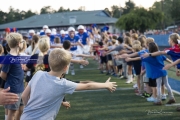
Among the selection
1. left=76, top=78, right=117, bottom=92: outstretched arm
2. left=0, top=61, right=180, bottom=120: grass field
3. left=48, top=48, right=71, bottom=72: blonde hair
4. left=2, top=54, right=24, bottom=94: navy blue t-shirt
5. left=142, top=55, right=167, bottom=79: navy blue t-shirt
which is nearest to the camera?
left=48, top=48, right=71, bottom=72: blonde hair

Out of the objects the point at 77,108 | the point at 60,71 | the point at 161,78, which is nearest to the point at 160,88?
the point at 161,78

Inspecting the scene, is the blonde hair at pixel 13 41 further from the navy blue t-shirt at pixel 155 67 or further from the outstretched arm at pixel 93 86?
the navy blue t-shirt at pixel 155 67

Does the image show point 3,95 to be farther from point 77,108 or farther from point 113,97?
point 113,97

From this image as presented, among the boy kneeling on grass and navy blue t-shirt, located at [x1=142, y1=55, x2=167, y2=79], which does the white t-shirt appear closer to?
the boy kneeling on grass

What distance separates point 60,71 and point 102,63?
11836mm

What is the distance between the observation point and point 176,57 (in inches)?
264

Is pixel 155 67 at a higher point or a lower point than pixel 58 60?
lower

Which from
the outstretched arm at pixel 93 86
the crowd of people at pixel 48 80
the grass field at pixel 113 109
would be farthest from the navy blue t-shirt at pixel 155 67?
the outstretched arm at pixel 93 86

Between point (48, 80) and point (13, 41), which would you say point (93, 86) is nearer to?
point (48, 80)

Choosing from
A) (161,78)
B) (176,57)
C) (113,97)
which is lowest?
(113,97)

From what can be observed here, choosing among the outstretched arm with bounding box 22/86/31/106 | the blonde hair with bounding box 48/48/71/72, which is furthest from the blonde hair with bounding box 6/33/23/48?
the blonde hair with bounding box 48/48/71/72

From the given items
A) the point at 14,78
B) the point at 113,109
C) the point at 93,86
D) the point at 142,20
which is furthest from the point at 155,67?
the point at 142,20

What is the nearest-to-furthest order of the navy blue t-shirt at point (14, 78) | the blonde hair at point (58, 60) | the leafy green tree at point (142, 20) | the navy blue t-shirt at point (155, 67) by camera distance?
the blonde hair at point (58, 60) → the navy blue t-shirt at point (14, 78) → the navy blue t-shirt at point (155, 67) → the leafy green tree at point (142, 20)

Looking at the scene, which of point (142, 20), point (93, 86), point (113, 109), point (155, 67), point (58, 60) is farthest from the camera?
point (142, 20)
